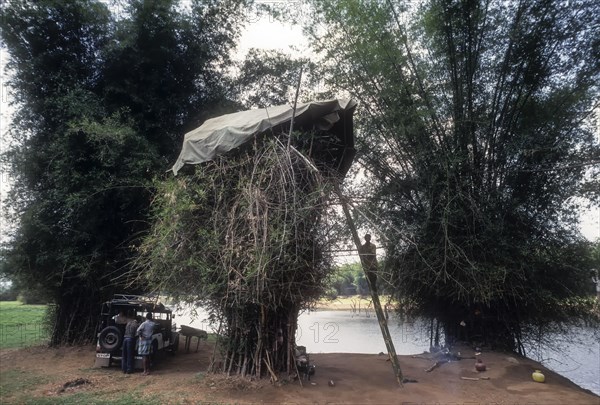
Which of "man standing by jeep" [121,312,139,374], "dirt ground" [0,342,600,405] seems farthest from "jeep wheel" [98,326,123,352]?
"dirt ground" [0,342,600,405]

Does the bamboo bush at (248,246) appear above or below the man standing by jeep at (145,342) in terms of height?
above

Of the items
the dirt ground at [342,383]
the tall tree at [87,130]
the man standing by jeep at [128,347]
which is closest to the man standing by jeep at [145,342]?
the man standing by jeep at [128,347]

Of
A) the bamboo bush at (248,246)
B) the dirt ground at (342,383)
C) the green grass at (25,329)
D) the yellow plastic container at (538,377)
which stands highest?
the bamboo bush at (248,246)

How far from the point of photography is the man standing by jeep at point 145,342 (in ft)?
24.9

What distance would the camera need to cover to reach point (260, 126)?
21.4 feet

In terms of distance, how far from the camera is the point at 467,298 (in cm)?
859

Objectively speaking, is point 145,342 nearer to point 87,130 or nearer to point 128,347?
point 128,347

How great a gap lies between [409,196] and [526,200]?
2425 millimetres

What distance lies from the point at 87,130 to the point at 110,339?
4.37 meters

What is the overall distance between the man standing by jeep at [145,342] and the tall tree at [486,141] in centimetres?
495

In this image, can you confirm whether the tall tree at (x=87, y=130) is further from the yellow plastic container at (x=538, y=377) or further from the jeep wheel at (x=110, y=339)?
the yellow plastic container at (x=538, y=377)

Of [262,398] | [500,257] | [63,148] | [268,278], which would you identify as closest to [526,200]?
[500,257]

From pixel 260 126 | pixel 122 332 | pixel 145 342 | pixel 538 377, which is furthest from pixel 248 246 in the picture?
pixel 538 377

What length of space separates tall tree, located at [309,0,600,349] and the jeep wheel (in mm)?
5666
